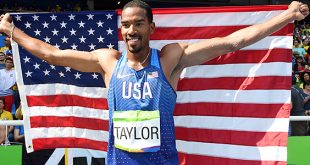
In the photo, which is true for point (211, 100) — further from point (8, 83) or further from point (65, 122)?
point (8, 83)

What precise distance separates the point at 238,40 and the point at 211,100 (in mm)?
1102

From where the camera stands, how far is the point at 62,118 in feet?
16.0

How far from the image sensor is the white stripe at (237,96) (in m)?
4.39

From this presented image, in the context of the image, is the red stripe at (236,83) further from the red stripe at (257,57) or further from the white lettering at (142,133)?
the white lettering at (142,133)

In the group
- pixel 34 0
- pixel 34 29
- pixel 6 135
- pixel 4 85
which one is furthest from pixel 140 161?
pixel 34 0

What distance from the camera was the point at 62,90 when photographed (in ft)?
15.9

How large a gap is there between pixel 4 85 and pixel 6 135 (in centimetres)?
390

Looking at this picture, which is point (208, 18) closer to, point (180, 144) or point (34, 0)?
point (180, 144)

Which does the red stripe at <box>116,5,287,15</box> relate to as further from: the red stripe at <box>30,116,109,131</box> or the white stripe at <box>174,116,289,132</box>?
the red stripe at <box>30,116,109,131</box>

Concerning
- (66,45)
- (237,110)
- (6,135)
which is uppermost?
(66,45)

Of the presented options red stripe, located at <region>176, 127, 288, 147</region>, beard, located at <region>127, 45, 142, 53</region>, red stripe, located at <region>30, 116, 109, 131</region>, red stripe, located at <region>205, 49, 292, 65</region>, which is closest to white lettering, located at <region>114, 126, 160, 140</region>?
beard, located at <region>127, 45, 142, 53</region>

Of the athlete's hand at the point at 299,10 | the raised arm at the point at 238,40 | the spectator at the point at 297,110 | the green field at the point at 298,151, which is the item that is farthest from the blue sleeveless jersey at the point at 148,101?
the spectator at the point at 297,110

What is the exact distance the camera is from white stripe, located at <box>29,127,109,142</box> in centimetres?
488

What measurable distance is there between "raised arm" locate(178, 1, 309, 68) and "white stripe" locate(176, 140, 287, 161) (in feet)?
3.84
